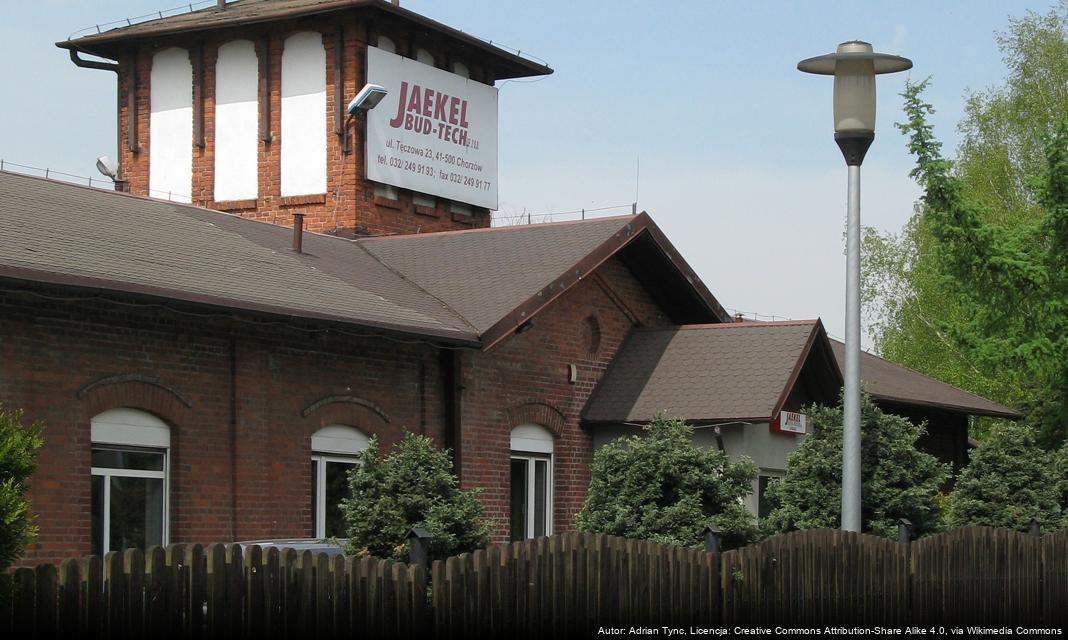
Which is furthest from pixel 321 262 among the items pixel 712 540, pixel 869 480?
pixel 712 540

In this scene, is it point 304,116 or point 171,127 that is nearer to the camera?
point 304,116

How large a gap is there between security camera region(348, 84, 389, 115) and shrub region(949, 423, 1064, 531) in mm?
11046

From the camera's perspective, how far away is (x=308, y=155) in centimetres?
2866

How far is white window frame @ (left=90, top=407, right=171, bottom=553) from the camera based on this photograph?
17344 millimetres

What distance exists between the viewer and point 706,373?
2331 centimetres

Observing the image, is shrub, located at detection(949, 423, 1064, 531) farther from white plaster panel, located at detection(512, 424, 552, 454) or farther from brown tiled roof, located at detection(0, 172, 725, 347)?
white plaster panel, located at detection(512, 424, 552, 454)

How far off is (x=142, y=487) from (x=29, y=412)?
1933 mm

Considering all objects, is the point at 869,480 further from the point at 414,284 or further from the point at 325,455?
the point at 414,284

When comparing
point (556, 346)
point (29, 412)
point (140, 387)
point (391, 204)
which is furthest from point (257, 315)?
point (391, 204)

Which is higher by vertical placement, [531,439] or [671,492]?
[531,439]

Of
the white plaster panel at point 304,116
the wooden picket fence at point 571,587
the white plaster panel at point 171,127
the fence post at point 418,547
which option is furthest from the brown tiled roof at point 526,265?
the fence post at point 418,547

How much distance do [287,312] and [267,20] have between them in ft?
37.8

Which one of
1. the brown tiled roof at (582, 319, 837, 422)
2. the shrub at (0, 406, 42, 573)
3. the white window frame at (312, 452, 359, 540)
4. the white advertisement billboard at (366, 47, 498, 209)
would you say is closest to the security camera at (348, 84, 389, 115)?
the white advertisement billboard at (366, 47, 498, 209)

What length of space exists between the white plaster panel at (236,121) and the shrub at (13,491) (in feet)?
59.6
